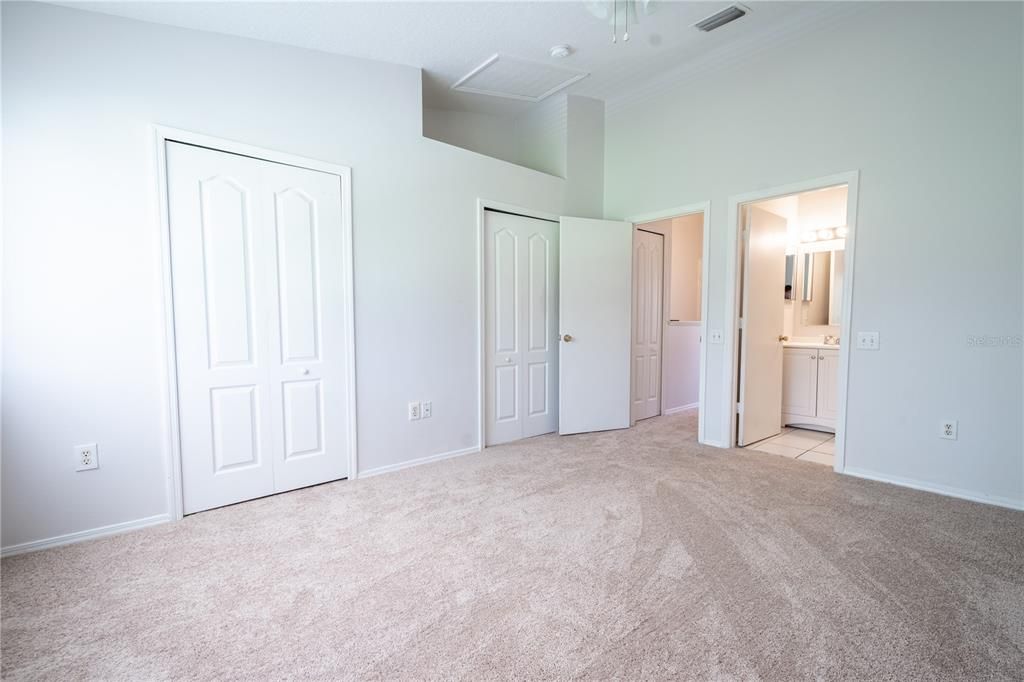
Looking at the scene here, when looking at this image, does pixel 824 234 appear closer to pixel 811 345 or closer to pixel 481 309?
pixel 811 345

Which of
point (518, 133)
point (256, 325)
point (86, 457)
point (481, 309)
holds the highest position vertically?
point (518, 133)

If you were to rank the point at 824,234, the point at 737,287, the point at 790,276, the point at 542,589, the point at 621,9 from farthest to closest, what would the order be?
1. the point at 790,276
2. the point at 824,234
3. the point at 737,287
4. the point at 621,9
5. the point at 542,589

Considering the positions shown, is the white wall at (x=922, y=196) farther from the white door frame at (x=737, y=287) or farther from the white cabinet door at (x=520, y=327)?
the white cabinet door at (x=520, y=327)

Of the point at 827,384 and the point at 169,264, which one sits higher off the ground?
the point at 169,264

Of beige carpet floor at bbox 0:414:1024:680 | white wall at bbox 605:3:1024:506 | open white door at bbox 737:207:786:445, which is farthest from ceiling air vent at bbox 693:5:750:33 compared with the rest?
beige carpet floor at bbox 0:414:1024:680

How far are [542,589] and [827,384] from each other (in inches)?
145

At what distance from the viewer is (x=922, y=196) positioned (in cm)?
276

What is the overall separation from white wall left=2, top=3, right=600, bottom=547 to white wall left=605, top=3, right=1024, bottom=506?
297 centimetres

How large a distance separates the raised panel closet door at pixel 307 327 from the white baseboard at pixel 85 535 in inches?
24.4

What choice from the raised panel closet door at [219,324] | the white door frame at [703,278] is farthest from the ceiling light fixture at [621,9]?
the raised panel closet door at [219,324]

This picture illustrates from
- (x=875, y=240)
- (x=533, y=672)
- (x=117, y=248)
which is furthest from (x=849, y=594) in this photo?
(x=117, y=248)

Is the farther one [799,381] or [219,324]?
[799,381]

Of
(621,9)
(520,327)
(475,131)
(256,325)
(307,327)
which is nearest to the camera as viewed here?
(621,9)

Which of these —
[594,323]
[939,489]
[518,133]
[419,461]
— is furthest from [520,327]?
[939,489]
